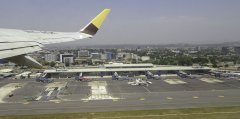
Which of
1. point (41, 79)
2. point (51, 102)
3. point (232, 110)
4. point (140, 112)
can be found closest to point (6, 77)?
point (41, 79)

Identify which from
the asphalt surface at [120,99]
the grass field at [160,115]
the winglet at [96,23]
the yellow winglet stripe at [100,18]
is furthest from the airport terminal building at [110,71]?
the yellow winglet stripe at [100,18]

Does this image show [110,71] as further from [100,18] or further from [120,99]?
[100,18]

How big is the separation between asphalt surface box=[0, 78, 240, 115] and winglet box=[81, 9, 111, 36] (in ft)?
44.9

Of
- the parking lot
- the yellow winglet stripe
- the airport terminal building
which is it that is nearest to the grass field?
the parking lot

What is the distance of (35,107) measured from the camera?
26.1 metres

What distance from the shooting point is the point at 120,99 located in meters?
29.5

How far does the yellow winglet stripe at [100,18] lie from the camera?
11828 mm

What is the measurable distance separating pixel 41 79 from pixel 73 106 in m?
20.1

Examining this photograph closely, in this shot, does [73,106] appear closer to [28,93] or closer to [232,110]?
[28,93]

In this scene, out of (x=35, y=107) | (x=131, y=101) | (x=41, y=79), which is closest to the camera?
(x=35, y=107)

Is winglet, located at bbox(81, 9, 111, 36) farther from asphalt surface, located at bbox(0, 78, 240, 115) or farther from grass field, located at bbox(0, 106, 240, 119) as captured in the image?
asphalt surface, located at bbox(0, 78, 240, 115)

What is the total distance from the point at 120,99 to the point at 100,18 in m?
18.8

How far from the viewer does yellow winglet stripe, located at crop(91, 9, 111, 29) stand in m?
11.8

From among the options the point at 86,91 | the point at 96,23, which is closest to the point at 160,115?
the point at 96,23
